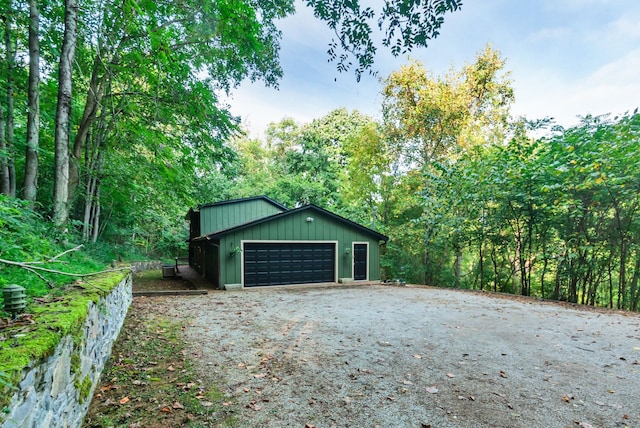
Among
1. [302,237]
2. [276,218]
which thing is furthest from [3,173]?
[302,237]

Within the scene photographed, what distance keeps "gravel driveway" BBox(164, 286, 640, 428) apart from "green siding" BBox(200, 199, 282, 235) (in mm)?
7528

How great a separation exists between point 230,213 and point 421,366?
12228 millimetres

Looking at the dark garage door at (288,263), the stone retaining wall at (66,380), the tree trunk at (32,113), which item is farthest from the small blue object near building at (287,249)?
the stone retaining wall at (66,380)

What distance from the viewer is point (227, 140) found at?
9.08m

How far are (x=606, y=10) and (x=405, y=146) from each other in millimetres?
10772

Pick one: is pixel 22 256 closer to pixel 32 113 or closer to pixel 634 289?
pixel 32 113

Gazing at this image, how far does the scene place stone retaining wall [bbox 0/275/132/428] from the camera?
4.50 ft

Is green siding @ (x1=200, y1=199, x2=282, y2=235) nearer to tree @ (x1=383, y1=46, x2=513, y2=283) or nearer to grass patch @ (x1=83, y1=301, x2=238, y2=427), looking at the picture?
tree @ (x1=383, y1=46, x2=513, y2=283)

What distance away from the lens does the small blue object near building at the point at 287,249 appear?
10.1m

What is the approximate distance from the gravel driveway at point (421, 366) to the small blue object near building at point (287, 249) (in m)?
3.61

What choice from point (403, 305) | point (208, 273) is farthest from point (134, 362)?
point (208, 273)

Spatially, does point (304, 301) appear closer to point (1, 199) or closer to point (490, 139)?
→ point (1, 199)

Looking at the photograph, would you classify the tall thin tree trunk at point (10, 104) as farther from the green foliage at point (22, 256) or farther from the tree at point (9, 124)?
the green foliage at point (22, 256)

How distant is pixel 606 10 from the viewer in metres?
5.35
